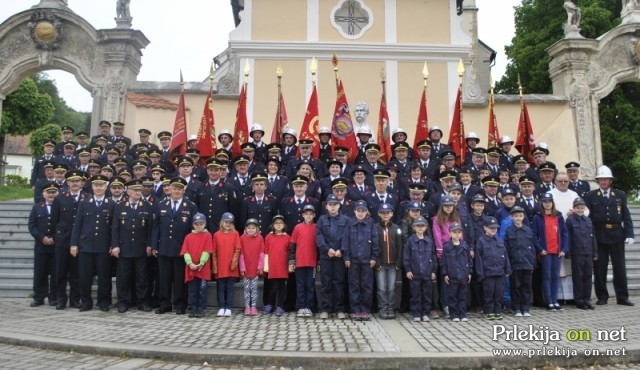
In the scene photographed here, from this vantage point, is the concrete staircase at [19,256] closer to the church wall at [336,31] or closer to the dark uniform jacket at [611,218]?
the dark uniform jacket at [611,218]

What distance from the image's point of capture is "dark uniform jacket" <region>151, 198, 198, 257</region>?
7.50 metres

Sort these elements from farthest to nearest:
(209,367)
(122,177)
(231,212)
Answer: (122,177) → (231,212) → (209,367)

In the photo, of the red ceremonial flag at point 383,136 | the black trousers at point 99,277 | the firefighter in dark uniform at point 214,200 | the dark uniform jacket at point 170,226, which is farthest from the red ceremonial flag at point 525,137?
the black trousers at point 99,277

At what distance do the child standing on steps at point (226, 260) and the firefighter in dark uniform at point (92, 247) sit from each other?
167 centimetres

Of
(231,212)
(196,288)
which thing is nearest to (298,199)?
(231,212)

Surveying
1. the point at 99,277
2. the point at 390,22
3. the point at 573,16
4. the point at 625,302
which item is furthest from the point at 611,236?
the point at 573,16

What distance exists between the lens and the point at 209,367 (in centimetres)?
497

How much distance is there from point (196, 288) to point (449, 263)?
11.3 ft

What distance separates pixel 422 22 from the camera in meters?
14.9

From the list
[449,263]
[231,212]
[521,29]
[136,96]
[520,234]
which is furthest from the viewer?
[521,29]

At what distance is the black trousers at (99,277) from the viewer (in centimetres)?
770

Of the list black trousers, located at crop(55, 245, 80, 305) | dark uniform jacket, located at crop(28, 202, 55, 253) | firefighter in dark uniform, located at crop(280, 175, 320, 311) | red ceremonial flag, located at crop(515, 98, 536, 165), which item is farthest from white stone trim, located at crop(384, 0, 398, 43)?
black trousers, located at crop(55, 245, 80, 305)

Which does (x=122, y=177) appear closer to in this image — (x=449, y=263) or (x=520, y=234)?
(x=449, y=263)

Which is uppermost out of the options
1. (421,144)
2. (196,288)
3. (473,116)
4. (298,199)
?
(473,116)
